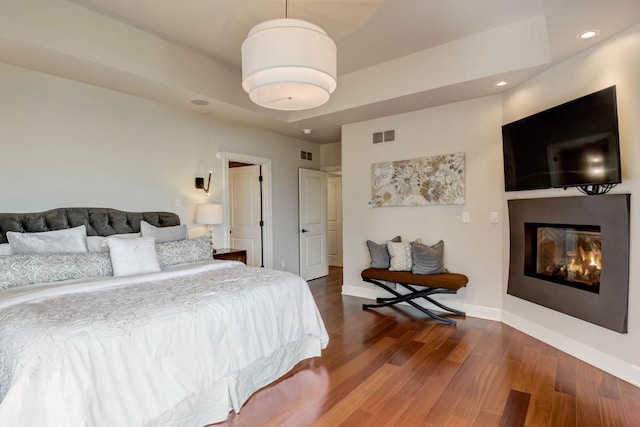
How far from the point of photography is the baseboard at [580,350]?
95.3 inches

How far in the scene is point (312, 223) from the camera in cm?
618

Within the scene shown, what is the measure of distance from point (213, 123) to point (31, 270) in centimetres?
284

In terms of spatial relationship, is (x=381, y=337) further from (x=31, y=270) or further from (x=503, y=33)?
(x=503, y=33)

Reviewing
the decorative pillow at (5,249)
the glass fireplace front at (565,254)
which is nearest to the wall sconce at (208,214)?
the decorative pillow at (5,249)

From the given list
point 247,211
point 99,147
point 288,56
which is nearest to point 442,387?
point 288,56

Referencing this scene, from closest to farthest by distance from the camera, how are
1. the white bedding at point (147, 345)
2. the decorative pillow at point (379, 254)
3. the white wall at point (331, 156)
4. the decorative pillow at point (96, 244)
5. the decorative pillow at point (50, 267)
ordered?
the white bedding at point (147, 345) → the decorative pillow at point (50, 267) → the decorative pillow at point (96, 244) → the decorative pillow at point (379, 254) → the white wall at point (331, 156)

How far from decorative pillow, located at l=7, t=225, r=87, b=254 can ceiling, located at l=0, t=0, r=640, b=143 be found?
1.45 meters

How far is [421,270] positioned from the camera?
3.85 meters

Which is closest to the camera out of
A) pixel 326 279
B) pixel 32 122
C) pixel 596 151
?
pixel 596 151

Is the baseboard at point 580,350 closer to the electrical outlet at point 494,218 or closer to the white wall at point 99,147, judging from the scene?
the electrical outlet at point 494,218

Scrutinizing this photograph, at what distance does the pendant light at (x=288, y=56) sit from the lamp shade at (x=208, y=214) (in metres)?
2.17

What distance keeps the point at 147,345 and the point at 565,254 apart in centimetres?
344

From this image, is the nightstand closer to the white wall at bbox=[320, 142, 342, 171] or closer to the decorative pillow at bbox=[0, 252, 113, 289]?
the decorative pillow at bbox=[0, 252, 113, 289]

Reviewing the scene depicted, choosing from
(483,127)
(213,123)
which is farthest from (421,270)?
(213,123)
